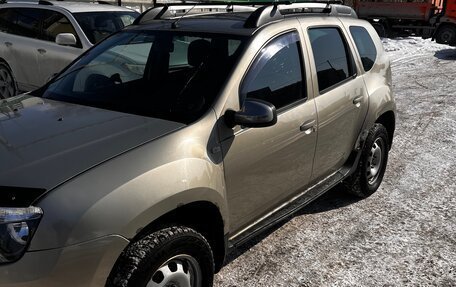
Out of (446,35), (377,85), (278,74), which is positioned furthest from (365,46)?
(446,35)

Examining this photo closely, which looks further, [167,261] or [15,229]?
[167,261]

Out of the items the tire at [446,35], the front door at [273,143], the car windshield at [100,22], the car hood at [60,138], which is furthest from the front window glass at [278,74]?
the tire at [446,35]

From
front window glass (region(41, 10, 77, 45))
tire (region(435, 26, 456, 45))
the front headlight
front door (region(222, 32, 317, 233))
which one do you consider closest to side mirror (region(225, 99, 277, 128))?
front door (region(222, 32, 317, 233))

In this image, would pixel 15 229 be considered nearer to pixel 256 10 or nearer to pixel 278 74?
pixel 278 74

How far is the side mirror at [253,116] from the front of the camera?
9.12ft

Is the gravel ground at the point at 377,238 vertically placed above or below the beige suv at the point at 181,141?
below

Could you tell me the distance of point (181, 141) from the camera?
258cm

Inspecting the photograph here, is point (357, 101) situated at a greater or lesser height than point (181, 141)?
lesser

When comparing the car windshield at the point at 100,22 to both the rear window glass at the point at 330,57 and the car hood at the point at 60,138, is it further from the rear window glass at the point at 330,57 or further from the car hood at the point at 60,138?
the car hood at the point at 60,138

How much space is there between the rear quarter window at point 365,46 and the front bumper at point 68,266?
10.1 ft

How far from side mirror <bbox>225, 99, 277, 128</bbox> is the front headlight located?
1.21m

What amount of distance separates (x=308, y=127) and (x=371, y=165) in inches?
60.0

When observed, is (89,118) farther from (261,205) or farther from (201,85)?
(261,205)

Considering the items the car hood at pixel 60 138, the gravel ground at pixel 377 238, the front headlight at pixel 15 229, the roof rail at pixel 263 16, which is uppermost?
the roof rail at pixel 263 16
